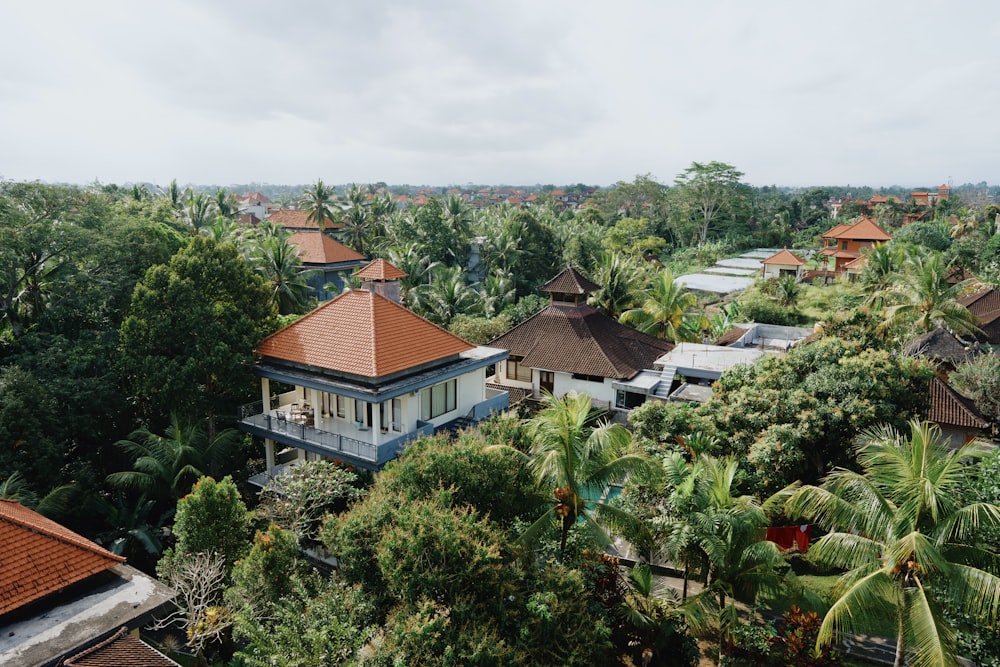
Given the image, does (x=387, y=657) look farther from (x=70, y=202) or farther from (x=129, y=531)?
(x=70, y=202)

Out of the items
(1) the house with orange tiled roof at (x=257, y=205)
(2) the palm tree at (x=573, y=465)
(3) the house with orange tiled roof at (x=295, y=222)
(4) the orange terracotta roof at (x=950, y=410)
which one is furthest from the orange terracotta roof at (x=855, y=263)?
(1) the house with orange tiled roof at (x=257, y=205)

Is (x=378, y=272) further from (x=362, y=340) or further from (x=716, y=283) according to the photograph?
(x=716, y=283)

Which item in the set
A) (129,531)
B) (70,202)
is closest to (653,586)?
(129,531)

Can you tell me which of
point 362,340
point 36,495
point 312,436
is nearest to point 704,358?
point 362,340

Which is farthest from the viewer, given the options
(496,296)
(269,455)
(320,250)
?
(320,250)

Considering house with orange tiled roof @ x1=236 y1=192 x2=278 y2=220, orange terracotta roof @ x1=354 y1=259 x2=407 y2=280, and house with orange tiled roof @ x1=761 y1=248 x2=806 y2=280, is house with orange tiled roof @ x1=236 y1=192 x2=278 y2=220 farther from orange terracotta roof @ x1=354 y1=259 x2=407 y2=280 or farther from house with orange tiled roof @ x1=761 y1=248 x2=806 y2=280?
orange terracotta roof @ x1=354 y1=259 x2=407 y2=280

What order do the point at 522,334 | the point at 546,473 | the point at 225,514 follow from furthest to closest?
1. the point at 522,334
2. the point at 225,514
3. the point at 546,473

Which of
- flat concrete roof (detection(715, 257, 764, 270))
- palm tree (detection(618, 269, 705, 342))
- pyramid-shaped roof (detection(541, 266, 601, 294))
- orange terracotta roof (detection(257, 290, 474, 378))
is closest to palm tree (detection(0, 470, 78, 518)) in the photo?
orange terracotta roof (detection(257, 290, 474, 378))
